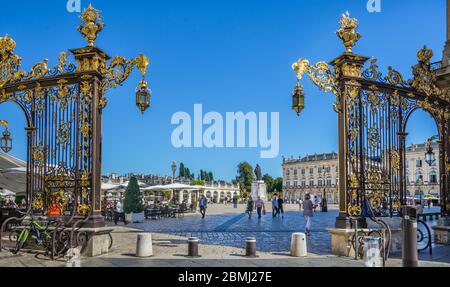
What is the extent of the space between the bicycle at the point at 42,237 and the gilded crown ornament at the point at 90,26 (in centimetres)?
471

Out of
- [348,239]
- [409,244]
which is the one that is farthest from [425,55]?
[409,244]

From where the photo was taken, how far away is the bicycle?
10.1 metres

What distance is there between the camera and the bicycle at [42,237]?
10.1 meters

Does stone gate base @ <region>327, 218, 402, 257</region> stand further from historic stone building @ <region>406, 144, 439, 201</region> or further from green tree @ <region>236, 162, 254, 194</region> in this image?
green tree @ <region>236, 162, 254, 194</region>

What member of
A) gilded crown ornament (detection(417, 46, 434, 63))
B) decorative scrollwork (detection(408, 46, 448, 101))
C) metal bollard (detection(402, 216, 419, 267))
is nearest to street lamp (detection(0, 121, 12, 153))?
metal bollard (detection(402, 216, 419, 267))

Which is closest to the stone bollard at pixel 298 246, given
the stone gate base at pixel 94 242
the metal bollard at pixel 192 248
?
the metal bollard at pixel 192 248

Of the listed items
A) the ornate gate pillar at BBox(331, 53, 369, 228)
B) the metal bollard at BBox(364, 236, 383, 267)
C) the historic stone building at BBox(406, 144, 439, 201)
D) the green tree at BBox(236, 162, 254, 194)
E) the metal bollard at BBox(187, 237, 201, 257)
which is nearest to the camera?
the metal bollard at BBox(364, 236, 383, 267)

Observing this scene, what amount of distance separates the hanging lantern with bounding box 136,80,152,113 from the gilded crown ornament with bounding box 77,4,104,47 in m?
1.60

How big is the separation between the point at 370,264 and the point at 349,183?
3265 mm

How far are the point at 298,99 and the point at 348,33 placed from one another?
2135 millimetres

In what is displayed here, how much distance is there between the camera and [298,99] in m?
11.5

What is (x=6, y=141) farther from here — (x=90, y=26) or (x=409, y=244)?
(x=409, y=244)

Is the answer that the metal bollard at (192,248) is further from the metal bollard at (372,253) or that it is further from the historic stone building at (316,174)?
the historic stone building at (316,174)

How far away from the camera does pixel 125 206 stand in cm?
2319
